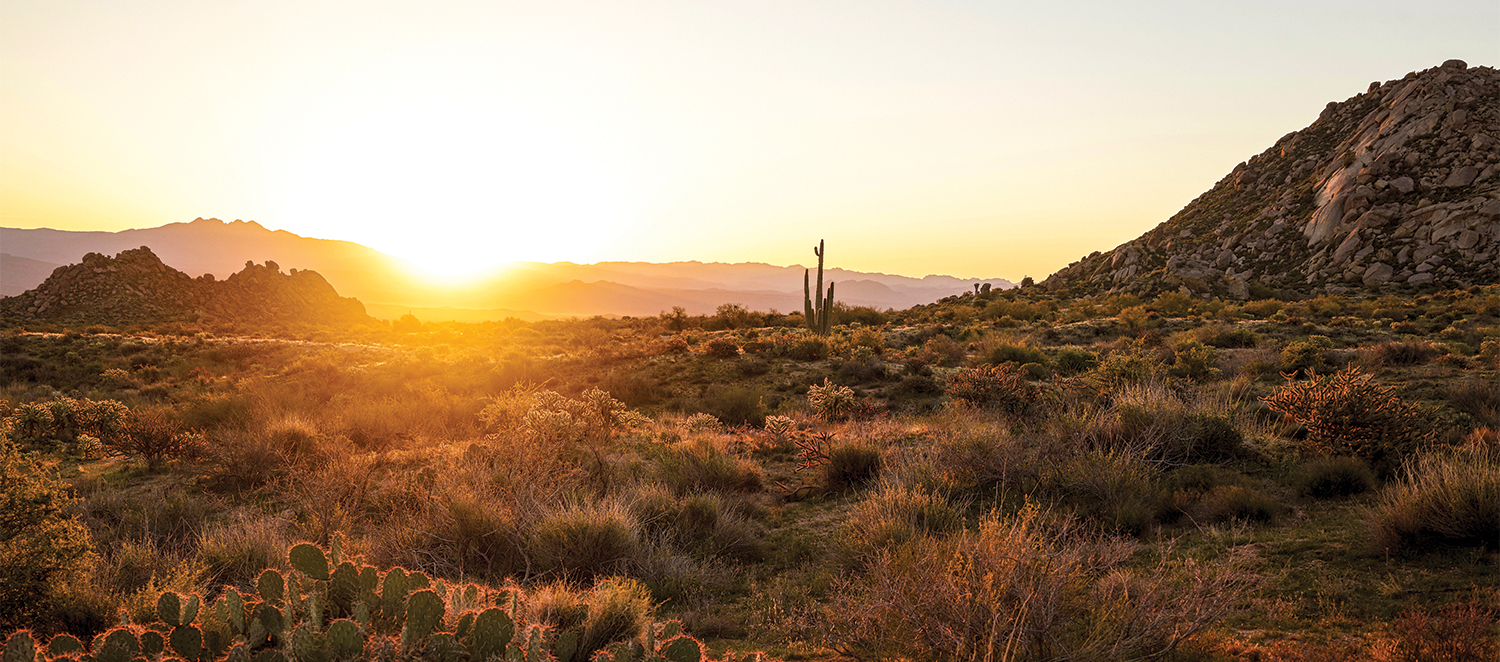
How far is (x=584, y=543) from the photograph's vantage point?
5527 millimetres

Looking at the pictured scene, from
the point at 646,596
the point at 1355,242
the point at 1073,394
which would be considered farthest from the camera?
the point at 1355,242

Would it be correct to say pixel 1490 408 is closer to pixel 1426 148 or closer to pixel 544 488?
pixel 544 488

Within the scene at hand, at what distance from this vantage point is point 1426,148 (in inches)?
1512

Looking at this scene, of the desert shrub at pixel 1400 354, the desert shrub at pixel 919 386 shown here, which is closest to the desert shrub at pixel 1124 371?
the desert shrub at pixel 919 386

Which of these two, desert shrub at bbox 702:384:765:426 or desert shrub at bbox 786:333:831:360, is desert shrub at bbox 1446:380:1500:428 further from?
desert shrub at bbox 786:333:831:360

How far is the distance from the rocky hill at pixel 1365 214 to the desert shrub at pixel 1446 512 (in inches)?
1423

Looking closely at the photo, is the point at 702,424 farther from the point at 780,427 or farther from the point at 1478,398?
the point at 1478,398

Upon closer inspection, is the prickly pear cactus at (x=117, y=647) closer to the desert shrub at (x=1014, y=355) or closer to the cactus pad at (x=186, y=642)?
the cactus pad at (x=186, y=642)

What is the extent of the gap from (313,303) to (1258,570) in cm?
7421

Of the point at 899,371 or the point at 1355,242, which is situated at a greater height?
the point at 1355,242

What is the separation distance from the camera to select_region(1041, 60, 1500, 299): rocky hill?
33938mm

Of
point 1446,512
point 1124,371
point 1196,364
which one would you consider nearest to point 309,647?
point 1446,512

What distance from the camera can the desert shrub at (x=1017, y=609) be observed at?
136 inches

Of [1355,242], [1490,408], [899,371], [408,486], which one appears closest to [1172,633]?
[408,486]
